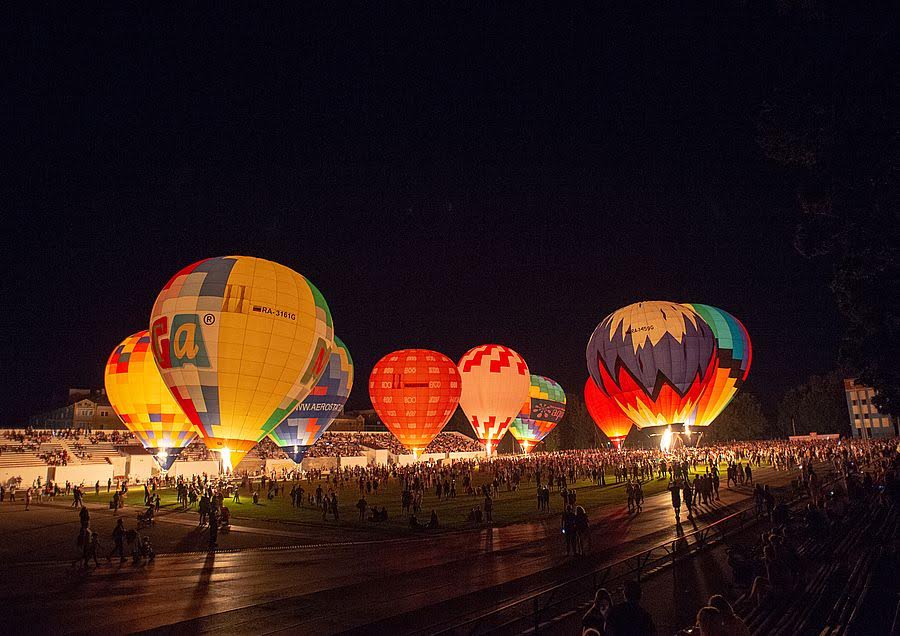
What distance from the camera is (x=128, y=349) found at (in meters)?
40.7

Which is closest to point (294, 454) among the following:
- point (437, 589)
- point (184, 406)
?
point (184, 406)

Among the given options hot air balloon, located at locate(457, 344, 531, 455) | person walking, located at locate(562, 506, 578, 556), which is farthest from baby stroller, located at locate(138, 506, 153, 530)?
hot air balloon, located at locate(457, 344, 531, 455)

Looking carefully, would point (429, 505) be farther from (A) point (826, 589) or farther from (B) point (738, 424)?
(B) point (738, 424)

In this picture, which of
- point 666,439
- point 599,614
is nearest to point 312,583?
point 599,614

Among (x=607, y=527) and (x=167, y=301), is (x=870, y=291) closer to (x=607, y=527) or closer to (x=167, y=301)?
(x=607, y=527)

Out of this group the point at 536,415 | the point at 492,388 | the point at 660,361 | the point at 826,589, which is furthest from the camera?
the point at 536,415

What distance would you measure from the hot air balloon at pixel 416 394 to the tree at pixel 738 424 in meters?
75.0

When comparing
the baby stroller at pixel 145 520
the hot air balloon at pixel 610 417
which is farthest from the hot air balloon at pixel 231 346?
the hot air balloon at pixel 610 417

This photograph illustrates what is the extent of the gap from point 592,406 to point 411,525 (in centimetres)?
5701

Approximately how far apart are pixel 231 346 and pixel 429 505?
1220 cm

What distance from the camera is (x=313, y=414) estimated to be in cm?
5012

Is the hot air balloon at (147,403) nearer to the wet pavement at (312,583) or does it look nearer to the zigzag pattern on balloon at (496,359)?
the wet pavement at (312,583)

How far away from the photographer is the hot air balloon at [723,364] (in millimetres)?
44688

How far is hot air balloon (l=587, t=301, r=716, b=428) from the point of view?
41.5m
